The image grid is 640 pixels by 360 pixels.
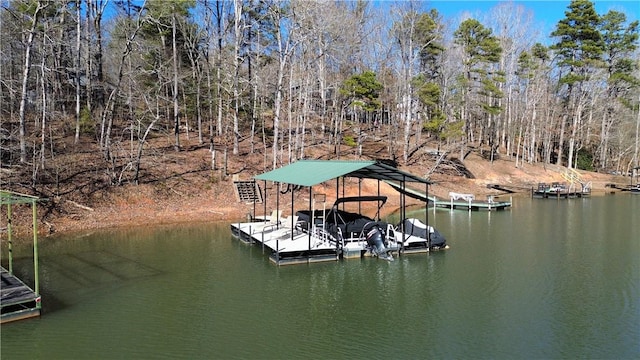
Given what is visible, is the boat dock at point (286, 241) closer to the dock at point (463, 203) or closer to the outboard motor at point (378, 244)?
the outboard motor at point (378, 244)

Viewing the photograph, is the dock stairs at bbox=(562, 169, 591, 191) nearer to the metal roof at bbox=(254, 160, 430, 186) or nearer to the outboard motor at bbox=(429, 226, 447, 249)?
the outboard motor at bbox=(429, 226, 447, 249)

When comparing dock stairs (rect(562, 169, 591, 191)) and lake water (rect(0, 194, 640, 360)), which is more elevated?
dock stairs (rect(562, 169, 591, 191))

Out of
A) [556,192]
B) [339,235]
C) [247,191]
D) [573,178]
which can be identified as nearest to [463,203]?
[556,192]

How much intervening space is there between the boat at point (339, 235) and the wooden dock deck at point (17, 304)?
6720 mm

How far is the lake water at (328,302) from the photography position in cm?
893

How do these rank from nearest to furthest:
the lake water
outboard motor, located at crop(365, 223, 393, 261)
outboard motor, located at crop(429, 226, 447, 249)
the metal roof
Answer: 1. the lake water
2. the metal roof
3. outboard motor, located at crop(365, 223, 393, 261)
4. outboard motor, located at crop(429, 226, 447, 249)

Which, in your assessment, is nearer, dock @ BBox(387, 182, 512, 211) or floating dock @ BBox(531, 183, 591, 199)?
dock @ BBox(387, 182, 512, 211)

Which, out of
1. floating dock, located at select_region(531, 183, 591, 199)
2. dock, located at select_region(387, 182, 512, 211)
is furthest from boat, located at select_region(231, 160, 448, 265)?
floating dock, located at select_region(531, 183, 591, 199)

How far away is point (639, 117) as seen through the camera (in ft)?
148

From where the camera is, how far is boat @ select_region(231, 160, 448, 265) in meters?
15.4

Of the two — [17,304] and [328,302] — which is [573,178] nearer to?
[328,302]

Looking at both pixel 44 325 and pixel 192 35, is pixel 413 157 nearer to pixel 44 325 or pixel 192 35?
pixel 192 35

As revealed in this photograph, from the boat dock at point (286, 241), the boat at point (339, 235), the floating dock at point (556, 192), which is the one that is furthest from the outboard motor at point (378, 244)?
the floating dock at point (556, 192)

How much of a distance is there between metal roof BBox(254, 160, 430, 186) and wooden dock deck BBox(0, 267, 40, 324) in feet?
25.8
